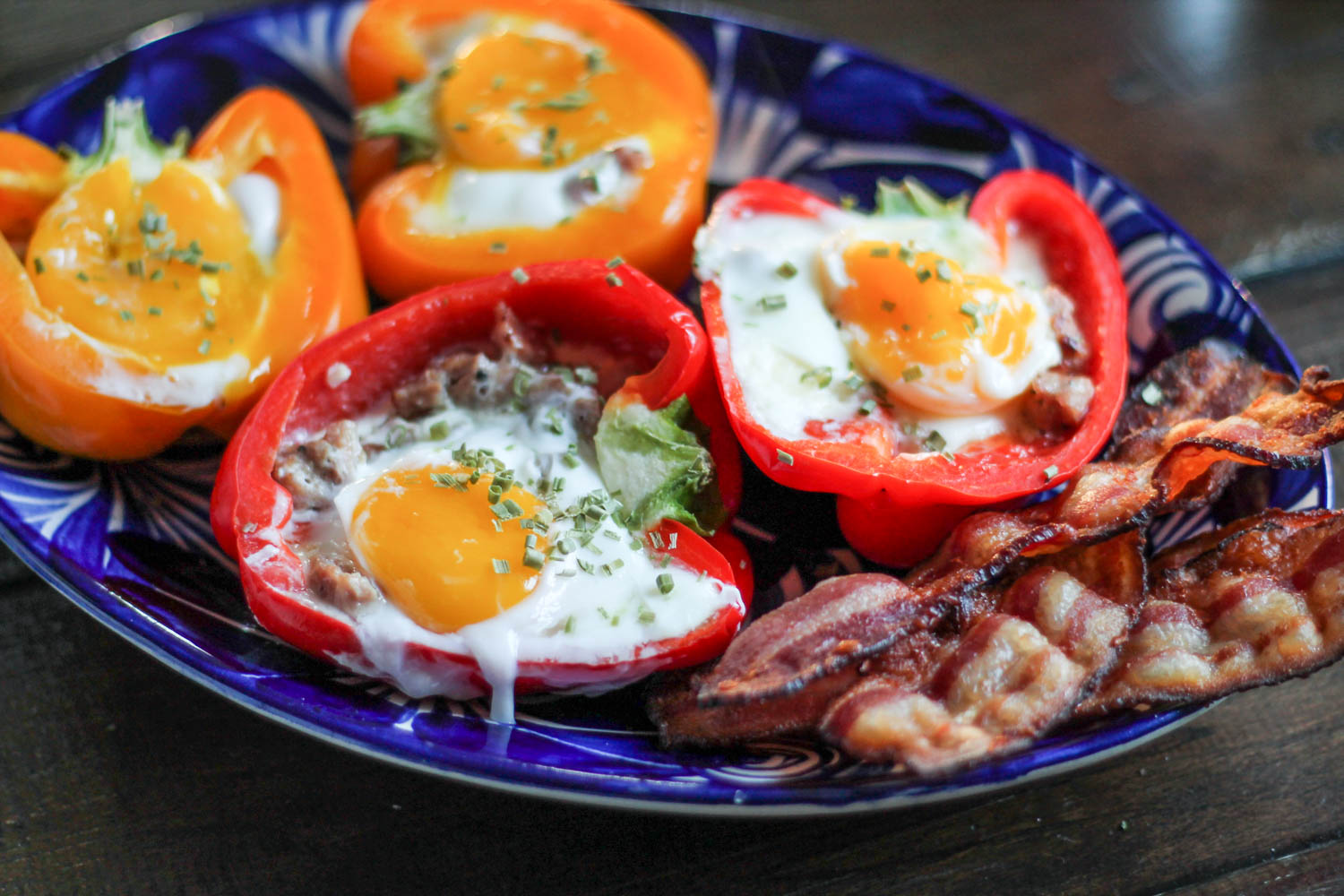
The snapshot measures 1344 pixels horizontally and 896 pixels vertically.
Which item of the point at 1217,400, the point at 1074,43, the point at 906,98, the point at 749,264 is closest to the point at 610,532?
the point at 749,264

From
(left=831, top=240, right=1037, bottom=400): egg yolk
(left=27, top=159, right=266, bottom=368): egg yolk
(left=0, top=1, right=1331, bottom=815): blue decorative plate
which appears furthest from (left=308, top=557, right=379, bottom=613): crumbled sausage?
(left=831, top=240, right=1037, bottom=400): egg yolk

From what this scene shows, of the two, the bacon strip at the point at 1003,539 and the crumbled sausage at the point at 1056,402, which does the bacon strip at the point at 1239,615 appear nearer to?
the bacon strip at the point at 1003,539

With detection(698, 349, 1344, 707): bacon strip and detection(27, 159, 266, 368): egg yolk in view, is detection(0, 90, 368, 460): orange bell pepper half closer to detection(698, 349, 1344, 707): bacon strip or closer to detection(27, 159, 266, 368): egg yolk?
detection(27, 159, 266, 368): egg yolk

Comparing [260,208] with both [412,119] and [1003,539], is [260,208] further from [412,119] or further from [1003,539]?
[1003,539]

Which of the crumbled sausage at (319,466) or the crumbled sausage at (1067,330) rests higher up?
the crumbled sausage at (1067,330)

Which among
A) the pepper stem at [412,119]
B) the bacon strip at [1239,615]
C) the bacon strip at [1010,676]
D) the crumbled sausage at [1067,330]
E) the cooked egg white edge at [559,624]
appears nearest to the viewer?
the bacon strip at [1010,676]

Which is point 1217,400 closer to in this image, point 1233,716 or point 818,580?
→ point 1233,716

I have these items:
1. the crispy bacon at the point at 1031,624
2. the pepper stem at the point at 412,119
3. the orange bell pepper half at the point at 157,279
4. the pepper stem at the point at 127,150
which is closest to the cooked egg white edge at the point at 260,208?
the orange bell pepper half at the point at 157,279
